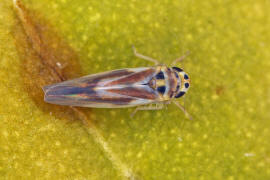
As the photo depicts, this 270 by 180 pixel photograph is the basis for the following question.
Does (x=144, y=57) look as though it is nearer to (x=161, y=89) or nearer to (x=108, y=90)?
(x=161, y=89)

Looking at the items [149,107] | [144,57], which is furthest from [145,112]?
[144,57]

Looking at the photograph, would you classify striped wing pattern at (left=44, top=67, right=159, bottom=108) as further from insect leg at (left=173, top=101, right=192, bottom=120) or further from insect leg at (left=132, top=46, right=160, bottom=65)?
insect leg at (left=173, top=101, right=192, bottom=120)

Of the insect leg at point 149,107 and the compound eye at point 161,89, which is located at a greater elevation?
the compound eye at point 161,89

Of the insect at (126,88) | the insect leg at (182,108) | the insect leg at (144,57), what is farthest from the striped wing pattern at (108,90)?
the insect leg at (182,108)

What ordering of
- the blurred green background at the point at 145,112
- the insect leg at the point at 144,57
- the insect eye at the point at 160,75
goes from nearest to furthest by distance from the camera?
the blurred green background at the point at 145,112 < the insect leg at the point at 144,57 < the insect eye at the point at 160,75

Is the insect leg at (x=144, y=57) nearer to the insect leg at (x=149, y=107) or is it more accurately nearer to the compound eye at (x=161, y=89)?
the compound eye at (x=161, y=89)

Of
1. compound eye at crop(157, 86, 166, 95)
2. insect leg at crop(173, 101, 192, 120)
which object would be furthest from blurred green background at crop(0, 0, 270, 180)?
compound eye at crop(157, 86, 166, 95)
